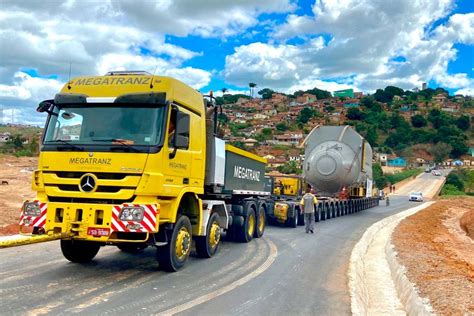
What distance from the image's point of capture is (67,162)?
7.05 metres

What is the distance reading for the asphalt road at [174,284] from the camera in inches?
228

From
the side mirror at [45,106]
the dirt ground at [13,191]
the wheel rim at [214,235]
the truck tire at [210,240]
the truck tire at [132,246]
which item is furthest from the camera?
the dirt ground at [13,191]

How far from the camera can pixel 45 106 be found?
7.54 meters

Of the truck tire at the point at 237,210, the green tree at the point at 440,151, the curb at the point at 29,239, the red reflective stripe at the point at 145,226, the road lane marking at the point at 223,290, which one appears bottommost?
the road lane marking at the point at 223,290

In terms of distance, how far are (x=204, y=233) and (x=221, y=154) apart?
189 cm

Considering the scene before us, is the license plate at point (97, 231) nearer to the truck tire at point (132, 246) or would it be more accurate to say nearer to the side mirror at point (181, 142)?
the truck tire at point (132, 246)

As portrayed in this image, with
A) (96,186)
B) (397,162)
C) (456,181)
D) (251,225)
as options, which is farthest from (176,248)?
(397,162)

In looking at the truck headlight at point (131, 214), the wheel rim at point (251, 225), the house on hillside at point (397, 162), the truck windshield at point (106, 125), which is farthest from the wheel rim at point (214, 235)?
the house on hillside at point (397, 162)

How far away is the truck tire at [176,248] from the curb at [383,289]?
2.90 metres

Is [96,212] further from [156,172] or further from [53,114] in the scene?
[53,114]

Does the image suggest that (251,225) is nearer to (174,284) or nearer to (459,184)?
(174,284)

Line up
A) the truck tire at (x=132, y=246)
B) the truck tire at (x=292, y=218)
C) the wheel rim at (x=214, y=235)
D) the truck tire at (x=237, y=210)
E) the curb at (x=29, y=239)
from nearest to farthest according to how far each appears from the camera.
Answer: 1. the curb at (x=29, y=239)
2. the truck tire at (x=132, y=246)
3. the wheel rim at (x=214, y=235)
4. the truck tire at (x=237, y=210)
5. the truck tire at (x=292, y=218)

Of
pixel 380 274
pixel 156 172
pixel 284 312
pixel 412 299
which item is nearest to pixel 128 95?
pixel 156 172

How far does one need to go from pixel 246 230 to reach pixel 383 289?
495 centimetres
